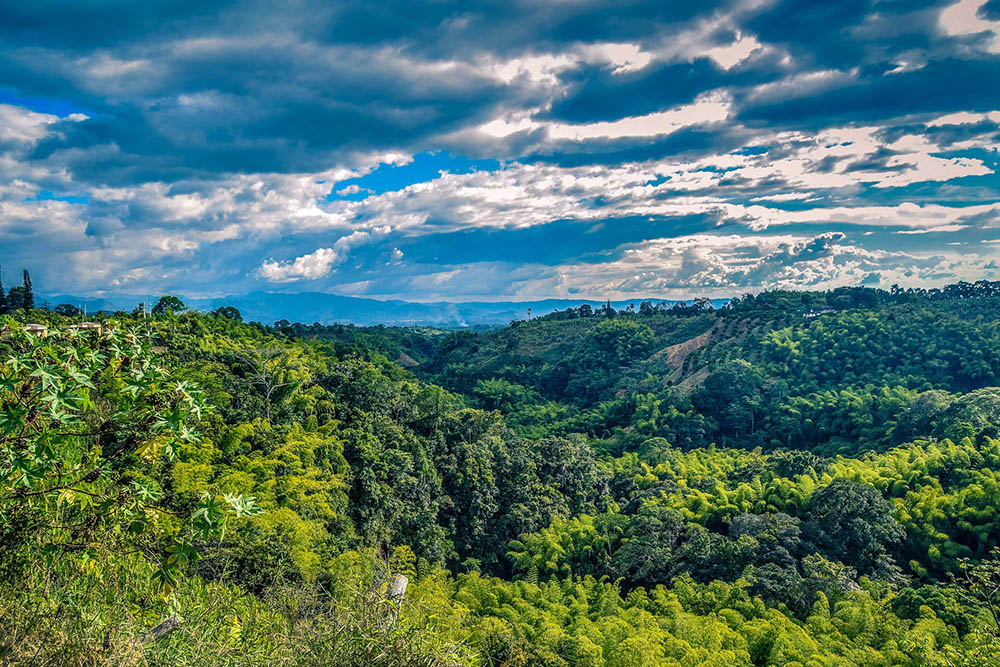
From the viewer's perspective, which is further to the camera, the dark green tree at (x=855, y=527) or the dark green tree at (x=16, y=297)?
the dark green tree at (x=16, y=297)

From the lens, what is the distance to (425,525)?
66.6 ft

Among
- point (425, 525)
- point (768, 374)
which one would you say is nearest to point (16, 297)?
point (425, 525)

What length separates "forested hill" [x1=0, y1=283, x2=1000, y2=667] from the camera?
315 cm

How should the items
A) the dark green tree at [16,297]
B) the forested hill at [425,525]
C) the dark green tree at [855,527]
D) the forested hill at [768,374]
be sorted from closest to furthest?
the forested hill at [425,525]
the dark green tree at [855,527]
the dark green tree at [16,297]
the forested hill at [768,374]

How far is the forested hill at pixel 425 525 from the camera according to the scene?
10.3 feet

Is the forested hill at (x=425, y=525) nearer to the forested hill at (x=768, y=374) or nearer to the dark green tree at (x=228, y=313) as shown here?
the forested hill at (x=768, y=374)

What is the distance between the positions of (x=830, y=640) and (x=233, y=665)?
54.5ft

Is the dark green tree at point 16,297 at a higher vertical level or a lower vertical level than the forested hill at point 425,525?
higher

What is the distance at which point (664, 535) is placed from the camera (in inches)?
849

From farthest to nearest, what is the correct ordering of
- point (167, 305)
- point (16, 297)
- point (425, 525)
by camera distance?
point (16, 297) → point (167, 305) → point (425, 525)

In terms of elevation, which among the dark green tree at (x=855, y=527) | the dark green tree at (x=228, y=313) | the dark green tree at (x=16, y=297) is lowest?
the dark green tree at (x=855, y=527)

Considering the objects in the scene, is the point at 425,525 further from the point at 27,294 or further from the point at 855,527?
the point at 27,294

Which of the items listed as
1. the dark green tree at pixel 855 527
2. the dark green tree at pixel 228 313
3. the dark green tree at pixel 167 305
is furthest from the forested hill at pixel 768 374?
the dark green tree at pixel 167 305

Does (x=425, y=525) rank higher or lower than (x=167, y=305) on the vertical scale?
lower
